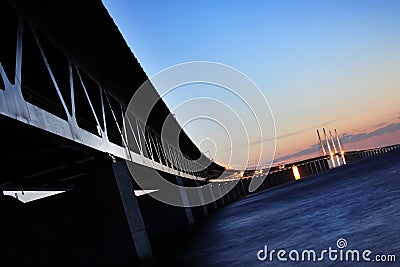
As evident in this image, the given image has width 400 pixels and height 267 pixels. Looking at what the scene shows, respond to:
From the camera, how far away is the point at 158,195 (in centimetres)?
4434

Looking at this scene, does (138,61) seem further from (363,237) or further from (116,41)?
(363,237)

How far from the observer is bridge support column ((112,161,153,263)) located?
17.4m

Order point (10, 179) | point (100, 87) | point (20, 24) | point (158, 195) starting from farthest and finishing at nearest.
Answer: point (158, 195)
point (10, 179)
point (100, 87)
point (20, 24)

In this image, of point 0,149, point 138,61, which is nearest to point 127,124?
point 138,61

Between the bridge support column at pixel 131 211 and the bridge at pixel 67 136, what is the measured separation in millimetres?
40

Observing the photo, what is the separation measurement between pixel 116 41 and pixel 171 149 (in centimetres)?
3150
